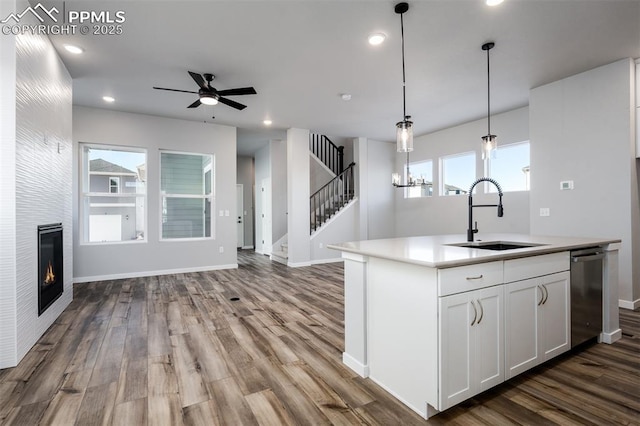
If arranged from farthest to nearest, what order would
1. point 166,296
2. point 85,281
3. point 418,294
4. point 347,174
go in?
point 347,174, point 85,281, point 166,296, point 418,294

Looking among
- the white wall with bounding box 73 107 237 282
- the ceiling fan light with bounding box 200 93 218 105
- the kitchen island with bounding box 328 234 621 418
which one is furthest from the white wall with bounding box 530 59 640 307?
the white wall with bounding box 73 107 237 282

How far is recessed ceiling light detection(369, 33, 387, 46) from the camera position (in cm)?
313

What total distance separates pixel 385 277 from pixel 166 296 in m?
3.64

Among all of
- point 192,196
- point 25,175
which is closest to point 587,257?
point 25,175

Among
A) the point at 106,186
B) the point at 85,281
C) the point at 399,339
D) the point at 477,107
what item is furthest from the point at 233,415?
the point at 477,107

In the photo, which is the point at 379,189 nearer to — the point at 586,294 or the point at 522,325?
the point at 586,294

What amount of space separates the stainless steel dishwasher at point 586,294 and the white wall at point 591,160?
162 cm

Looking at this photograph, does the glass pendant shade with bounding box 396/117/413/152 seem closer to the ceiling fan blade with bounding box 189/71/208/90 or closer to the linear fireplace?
the ceiling fan blade with bounding box 189/71/208/90

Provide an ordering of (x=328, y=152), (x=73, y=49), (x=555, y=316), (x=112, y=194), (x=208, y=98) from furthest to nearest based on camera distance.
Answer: (x=328, y=152)
(x=112, y=194)
(x=208, y=98)
(x=73, y=49)
(x=555, y=316)

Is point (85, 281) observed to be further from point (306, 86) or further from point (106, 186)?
point (306, 86)

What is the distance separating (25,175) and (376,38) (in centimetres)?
354

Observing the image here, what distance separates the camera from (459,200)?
643 centimetres

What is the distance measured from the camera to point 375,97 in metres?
4.90

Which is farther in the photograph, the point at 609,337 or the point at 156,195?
the point at 156,195
